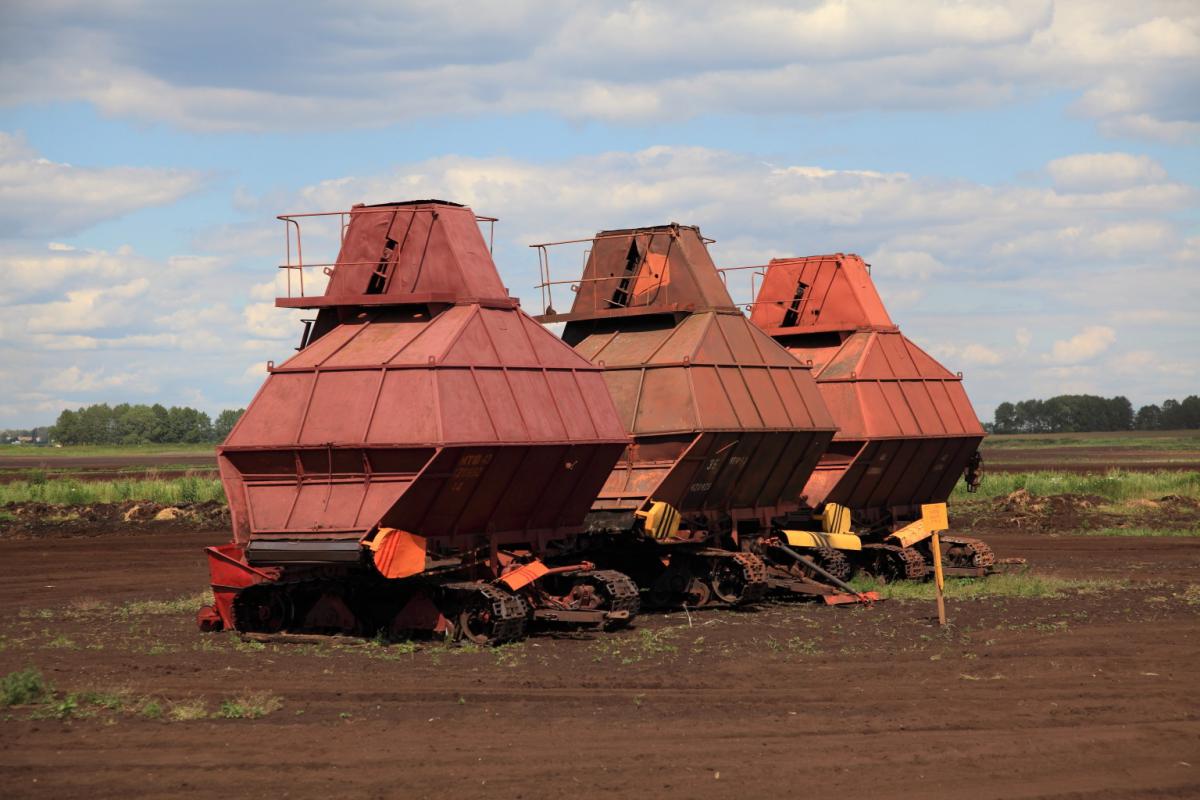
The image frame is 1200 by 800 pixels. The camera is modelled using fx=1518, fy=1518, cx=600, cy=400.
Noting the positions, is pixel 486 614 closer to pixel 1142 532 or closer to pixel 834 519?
pixel 834 519

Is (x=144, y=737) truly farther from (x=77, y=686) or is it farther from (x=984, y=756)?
(x=984, y=756)

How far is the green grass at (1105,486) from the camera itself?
1957 inches

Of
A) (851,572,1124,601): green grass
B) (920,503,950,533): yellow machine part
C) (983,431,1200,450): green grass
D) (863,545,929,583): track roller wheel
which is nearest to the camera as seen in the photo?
(920,503,950,533): yellow machine part

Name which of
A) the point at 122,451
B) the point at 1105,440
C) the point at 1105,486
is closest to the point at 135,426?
the point at 122,451

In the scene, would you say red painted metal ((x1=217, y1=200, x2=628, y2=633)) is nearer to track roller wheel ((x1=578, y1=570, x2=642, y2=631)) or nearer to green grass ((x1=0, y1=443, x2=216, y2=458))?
track roller wheel ((x1=578, y1=570, x2=642, y2=631))

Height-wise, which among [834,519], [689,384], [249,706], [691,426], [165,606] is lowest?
[249,706]

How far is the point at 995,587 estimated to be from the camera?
91.6ft

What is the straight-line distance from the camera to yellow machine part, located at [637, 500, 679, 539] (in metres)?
24.4

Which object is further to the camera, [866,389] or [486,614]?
[866,389]

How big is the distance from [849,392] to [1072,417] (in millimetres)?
152232

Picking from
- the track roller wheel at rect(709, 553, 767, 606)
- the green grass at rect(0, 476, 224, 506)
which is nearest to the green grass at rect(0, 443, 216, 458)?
the green grass at rect(0, 476, 224, 506)

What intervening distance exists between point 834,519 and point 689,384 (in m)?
6.06

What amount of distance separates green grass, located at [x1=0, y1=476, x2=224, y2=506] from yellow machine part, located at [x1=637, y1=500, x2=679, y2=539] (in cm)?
2685

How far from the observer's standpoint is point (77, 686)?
16.6 m
